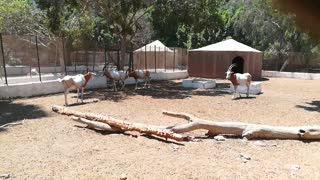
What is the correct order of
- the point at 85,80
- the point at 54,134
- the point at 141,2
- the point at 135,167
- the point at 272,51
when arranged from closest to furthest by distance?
the point at 135,167
the point at 54,134
the point at 85,80
the point at 141,2
the point at 272,51

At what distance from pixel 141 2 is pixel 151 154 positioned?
11.9 meters

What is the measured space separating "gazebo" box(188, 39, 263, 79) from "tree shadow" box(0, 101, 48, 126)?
15.9 metres

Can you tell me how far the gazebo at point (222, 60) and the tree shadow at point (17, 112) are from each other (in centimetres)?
1593

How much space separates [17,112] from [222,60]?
56.0ft

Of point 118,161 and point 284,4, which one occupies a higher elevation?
point 284,4

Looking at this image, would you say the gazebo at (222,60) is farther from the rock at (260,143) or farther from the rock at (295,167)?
the rock at (295,167)

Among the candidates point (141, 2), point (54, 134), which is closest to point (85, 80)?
point (54, 134)

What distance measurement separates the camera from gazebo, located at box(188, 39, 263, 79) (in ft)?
81.3

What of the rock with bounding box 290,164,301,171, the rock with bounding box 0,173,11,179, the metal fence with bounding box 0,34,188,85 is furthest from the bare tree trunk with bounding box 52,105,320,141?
the metal fence with bounding box 0,34,188,85

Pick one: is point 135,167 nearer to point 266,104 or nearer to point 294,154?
point 294,154

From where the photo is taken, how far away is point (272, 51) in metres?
34.0

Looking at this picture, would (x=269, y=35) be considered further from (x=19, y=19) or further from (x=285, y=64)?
(x=19, y=19)


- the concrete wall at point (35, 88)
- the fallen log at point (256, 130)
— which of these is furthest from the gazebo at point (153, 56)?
the fallen log at point (256, 130)

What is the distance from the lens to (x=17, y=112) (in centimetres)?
1060
